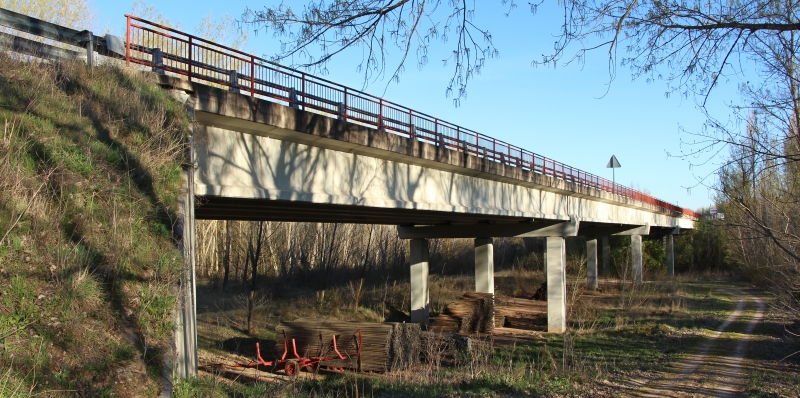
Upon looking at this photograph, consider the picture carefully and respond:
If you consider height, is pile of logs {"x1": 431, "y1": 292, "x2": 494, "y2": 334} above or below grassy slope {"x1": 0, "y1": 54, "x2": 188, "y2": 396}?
below

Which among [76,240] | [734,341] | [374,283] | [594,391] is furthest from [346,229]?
[76,240]

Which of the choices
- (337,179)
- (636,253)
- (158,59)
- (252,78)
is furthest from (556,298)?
(636,253)

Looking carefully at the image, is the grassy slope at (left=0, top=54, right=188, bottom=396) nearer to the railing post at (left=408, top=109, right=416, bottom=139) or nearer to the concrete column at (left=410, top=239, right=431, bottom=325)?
the railing post at (left=408, top=109, right=416, bottom=139)

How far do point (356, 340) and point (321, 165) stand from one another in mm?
4559

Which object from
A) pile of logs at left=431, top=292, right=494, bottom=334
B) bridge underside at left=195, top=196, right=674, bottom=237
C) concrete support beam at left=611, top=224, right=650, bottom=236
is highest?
bridge underside at left=195, top=196, right=674, bottom=237

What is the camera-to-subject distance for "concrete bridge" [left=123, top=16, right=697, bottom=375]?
10242 mm

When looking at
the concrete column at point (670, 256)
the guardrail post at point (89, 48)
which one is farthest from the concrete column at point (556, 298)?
the concrete column at point (670, 256)

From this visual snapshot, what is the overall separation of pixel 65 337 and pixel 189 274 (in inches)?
96.4

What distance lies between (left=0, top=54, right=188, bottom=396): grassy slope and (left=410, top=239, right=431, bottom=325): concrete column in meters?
18.6

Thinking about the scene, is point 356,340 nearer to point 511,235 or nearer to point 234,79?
point 234,79

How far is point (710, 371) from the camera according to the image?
1341cm

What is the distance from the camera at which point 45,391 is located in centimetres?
539

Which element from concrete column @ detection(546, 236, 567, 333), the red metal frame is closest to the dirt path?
concrete column @ detection(546, 236, 567, 333)

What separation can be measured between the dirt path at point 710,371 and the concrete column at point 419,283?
11.4 m
